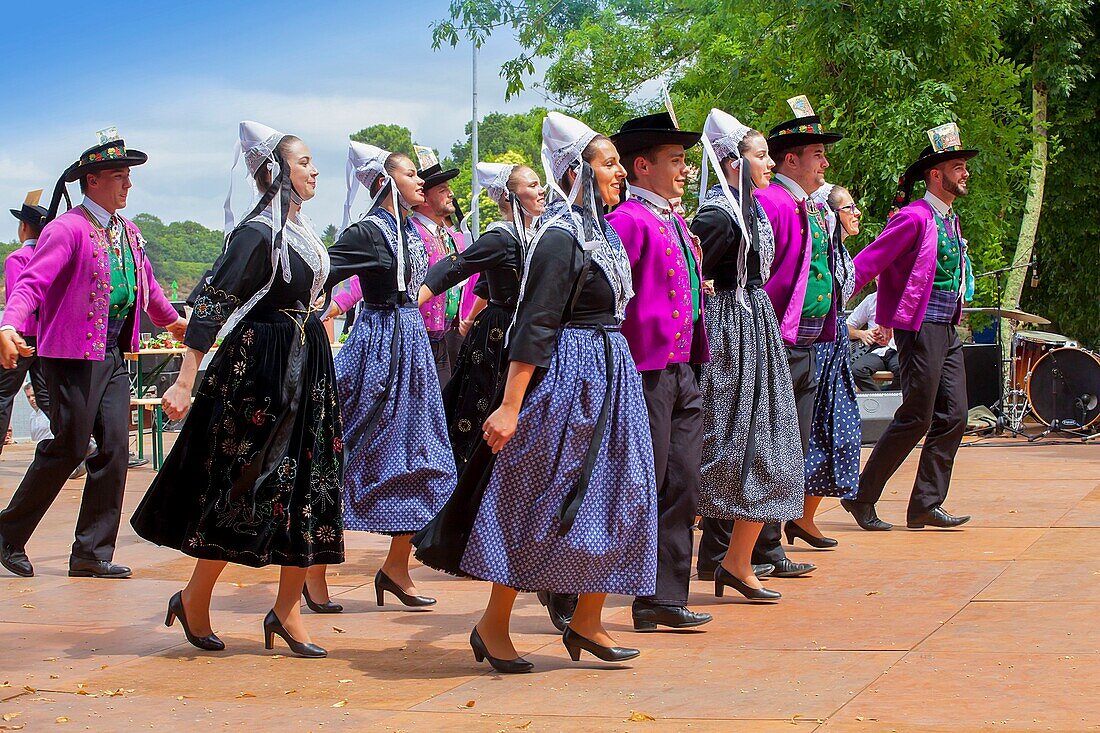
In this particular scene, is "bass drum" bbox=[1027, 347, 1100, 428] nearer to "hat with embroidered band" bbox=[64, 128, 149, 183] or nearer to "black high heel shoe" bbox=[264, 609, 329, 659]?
"hat with embroidered band" bbox=[64, 128, 149, 183]

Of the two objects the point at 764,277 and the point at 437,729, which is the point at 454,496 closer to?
the point at 437,729

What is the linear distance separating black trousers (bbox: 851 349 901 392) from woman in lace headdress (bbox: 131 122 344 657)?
33.7ft

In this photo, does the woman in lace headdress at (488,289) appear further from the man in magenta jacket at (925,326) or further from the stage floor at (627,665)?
the man in magenta jacket at (925,326)

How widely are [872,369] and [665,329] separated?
32.7 ft

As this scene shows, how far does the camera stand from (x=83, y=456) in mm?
7203

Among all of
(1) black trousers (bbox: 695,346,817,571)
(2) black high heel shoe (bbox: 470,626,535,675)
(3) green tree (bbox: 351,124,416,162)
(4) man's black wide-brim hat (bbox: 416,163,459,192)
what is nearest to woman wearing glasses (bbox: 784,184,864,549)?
(1) black trousers (bbox: 695,346,817,571)

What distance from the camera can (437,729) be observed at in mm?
4219

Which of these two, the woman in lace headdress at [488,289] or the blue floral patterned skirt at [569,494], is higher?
the woman in lace headdress at [488,289]

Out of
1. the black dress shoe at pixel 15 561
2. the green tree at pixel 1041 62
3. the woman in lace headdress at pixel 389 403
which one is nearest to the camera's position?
the woman in lace headdress at pixel 389 403

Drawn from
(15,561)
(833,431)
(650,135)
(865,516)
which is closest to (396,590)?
(15,561)

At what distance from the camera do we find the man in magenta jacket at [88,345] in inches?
279

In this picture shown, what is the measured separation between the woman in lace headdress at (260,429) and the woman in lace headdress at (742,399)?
1671mm

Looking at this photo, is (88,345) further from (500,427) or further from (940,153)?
(940,153)

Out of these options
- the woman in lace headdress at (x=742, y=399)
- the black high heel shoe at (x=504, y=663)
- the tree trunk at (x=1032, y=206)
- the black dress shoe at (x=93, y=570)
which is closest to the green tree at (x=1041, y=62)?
the tree trunk at (x=1032, y=206)
